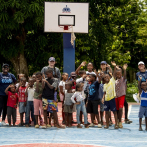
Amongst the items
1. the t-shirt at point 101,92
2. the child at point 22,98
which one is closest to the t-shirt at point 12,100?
the child at point 22,98

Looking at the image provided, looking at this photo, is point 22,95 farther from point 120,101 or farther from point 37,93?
point 120,101

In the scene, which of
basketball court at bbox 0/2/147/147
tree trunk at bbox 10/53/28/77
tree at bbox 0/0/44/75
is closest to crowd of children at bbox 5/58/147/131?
basketball court at bbox 0/2/147/147

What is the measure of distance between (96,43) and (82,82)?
12.6m

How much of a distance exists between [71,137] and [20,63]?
44.7 feet

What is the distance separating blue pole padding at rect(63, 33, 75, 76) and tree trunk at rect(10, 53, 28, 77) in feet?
28.7

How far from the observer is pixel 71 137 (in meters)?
8.33

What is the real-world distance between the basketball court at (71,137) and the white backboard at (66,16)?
4.47 m

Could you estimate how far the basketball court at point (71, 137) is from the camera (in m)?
7.47

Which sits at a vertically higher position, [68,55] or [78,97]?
[68,55]

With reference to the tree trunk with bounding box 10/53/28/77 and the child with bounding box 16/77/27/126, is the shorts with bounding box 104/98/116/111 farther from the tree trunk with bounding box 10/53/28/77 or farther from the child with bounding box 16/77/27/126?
the tree trunk with bounding box 10/53/28/77

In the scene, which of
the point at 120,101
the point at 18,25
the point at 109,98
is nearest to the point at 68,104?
the point at 109,98

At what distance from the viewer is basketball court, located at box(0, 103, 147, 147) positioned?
7.47 metres

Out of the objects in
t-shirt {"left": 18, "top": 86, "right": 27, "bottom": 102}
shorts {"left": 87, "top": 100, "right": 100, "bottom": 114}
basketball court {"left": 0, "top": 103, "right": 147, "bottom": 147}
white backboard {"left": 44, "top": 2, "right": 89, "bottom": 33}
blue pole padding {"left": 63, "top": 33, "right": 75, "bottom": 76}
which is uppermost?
white backboard {"left": 44, "top": 2, "right": 89, "bottom": 33}

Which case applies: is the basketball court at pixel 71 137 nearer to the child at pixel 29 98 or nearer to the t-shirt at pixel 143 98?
the child at pixel 29 98
